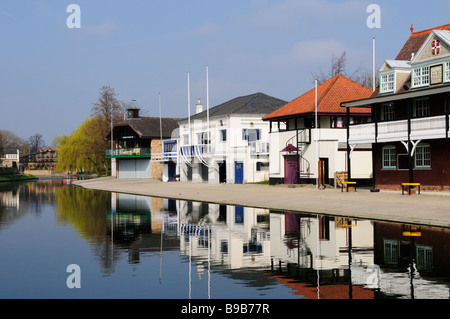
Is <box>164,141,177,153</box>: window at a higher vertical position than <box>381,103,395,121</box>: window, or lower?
lower

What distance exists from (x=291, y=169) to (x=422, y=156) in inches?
580

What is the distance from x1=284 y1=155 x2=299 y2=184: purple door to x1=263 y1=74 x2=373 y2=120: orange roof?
11.4ft

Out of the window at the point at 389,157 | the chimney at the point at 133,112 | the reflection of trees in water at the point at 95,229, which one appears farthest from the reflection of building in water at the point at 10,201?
the chimney at the point at 133,112

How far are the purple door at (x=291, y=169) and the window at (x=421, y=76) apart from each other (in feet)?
46.1

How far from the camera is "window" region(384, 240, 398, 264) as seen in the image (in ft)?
43.9

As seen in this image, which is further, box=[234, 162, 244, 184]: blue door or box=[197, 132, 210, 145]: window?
box=[197, 132, 210, 145]: window

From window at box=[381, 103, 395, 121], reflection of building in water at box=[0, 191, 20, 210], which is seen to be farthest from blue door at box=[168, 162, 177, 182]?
window at box=[381, 103, 395, 121]

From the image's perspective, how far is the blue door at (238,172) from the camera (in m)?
54.4

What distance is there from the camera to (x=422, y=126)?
32438 millimetres

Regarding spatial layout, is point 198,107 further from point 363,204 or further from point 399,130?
point 363,204

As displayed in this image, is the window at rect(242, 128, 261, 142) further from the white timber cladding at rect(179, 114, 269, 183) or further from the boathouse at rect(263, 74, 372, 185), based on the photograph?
the boathouse at rect(263, 74, 372, 185)

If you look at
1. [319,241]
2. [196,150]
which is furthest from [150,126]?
[319,241]

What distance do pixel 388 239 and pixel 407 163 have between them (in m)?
19.7

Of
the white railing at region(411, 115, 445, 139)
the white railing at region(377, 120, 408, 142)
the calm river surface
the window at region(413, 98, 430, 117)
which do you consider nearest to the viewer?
the calm river surface
